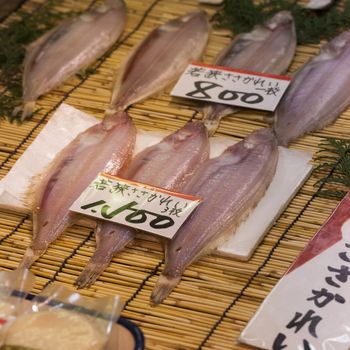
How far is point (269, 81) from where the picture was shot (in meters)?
2.53

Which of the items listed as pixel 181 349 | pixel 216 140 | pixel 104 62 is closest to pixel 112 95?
pixel 104 62

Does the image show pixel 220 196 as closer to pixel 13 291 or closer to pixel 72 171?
pixel 72 171

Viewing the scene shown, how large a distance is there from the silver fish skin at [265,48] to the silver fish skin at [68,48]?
50 cm

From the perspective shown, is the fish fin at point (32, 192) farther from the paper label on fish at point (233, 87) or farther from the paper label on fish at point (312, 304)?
the paper label on fish at point (312, 304)

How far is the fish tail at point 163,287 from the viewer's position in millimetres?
1855

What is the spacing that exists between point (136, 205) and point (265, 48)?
3.24 ft

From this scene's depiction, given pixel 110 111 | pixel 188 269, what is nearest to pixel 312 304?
pixel 188 269

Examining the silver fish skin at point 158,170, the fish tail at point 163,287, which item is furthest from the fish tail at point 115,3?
the fish tail at point 163,287

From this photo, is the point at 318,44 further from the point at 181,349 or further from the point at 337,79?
the point at 181,349

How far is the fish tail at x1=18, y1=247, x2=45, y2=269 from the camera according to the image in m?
1.96

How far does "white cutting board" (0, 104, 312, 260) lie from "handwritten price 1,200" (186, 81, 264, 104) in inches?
7.6

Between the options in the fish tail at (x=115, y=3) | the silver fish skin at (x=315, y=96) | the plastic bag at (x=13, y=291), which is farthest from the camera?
the fish tail at (x=115, y=3)

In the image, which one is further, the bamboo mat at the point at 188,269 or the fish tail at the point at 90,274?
the fish tail at the point at 90,274

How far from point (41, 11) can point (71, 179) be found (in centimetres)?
122
